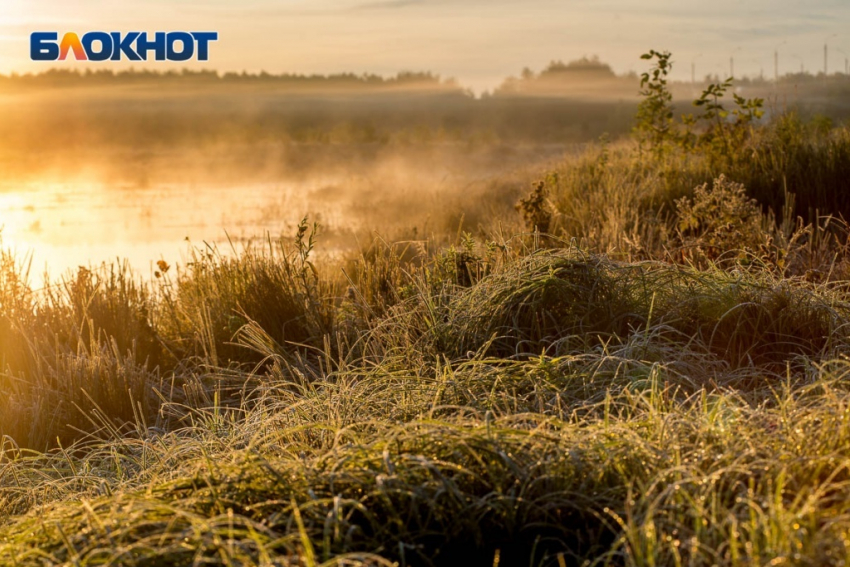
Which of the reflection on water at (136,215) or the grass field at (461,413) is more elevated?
the reflection on water at (136,215)

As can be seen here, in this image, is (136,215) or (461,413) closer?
(461,413)

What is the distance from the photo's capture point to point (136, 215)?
1947 centimetres

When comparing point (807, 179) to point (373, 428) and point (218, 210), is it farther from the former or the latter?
point (218, 210)

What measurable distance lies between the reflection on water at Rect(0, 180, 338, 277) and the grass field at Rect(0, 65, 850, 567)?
276 inches

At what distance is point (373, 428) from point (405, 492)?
3.65ft

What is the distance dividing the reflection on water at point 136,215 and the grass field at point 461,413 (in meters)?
7.00

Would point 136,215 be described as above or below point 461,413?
above

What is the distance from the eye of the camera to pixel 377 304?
576cm

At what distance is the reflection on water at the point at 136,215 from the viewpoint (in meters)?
15.2

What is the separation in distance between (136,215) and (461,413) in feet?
58.8

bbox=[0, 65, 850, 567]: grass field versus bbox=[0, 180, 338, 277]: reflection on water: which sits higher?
bbox=[0, 180, 338, 277]: reflection on water

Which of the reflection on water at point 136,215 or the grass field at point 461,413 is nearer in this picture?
the grass field at point 461,413

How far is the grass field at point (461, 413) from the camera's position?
2184mm

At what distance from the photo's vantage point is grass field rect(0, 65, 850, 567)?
218 cm
